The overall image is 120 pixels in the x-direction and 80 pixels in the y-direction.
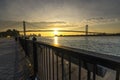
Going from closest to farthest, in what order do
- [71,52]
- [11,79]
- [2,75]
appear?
1. [71,52]
2. [11,79]
3. [2,75]

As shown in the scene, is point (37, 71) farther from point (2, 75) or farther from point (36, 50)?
point (2, 75)

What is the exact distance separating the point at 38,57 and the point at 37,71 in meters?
0.38

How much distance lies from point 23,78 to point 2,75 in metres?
0.93

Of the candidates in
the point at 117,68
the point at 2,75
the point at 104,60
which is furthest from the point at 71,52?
the point at 2,75

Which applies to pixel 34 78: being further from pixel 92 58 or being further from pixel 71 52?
pixel 92 58

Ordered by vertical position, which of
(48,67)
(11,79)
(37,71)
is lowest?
(11,79)

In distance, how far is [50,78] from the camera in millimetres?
3779

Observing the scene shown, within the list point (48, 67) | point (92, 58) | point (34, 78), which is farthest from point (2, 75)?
point (92, 58)

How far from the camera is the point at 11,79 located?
5.69m

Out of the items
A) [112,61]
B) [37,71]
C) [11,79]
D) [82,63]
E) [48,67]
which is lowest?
[11,79]

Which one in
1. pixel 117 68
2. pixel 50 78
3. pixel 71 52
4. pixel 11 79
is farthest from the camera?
pixel 11 79

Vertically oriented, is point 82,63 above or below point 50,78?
above

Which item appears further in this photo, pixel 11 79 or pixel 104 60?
pixel 11 79

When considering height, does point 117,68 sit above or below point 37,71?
above
